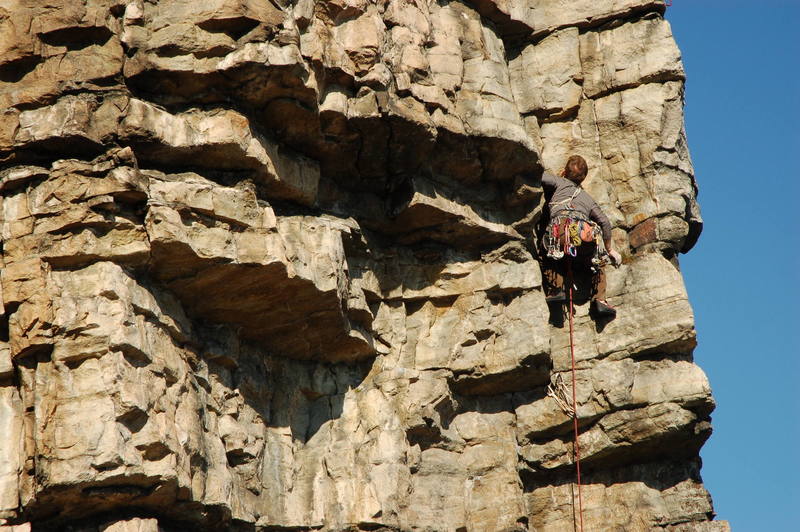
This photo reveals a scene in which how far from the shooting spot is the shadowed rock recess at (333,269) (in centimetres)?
1535

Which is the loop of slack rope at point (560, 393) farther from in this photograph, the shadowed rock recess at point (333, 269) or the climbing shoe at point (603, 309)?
the climbing shoe at point (603, 309)

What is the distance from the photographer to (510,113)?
64.8ft

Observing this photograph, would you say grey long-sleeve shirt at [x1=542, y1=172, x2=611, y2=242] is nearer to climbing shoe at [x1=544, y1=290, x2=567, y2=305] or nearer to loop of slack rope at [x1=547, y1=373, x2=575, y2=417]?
climbing shoe at [x1=544, y1=290, x2=567, y2=305]

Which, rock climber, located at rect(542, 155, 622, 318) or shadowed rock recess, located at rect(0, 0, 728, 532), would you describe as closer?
shadowed rock recess, located at rect(0, 0, 728, 532)

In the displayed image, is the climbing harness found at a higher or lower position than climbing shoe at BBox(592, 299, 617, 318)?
higher

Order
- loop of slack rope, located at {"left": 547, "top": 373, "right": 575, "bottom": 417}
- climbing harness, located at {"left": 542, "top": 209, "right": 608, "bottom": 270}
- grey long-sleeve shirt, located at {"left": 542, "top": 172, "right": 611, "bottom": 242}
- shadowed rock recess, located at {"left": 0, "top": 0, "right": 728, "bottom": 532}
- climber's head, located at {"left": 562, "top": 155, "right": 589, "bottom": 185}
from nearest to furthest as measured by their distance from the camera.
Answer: shadowed rock recess, located at {"left": 0, "top": 0, "right": 728, "bottom": 532}, loop of slack rope, located at {"left": 547, "top": 373, "right": 575, "bottom": 417}, climbing harness, located at {"left": 542, "top": 209, "right": 608, "bottom": 270}, grey long-sleeve shirt, located at {"left": 542, "top": 172, "right": 611, "bottom": 242}, climber's head, located at {"left": 562, "top": 155, "right": 589, "bottom": 185}

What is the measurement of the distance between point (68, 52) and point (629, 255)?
846cm

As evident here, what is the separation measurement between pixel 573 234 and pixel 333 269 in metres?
3.99

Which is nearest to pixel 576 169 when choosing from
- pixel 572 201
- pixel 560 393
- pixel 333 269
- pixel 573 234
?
pixel 572 201

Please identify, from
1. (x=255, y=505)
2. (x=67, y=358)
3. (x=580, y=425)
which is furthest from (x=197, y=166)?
(x=580, y=425)

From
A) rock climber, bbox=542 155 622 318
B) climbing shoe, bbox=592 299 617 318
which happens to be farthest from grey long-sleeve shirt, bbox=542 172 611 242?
climbing shoe, bbox=592 299 617 318

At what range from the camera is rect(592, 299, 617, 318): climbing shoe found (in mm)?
19922

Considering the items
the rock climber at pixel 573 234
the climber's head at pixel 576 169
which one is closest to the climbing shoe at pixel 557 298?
the rock climber at pixel 573 234

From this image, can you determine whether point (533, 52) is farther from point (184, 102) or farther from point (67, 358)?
point (67, 358)
